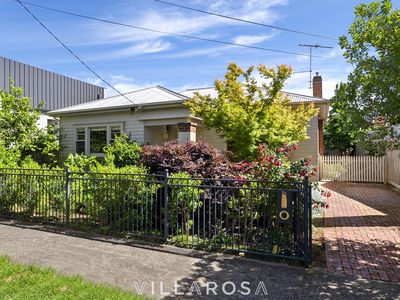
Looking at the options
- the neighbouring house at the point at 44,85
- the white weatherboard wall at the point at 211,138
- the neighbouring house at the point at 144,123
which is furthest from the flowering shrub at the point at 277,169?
the neighbouring house at the point at 44,85

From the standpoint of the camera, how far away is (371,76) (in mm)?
4332

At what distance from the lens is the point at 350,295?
3.52 meters

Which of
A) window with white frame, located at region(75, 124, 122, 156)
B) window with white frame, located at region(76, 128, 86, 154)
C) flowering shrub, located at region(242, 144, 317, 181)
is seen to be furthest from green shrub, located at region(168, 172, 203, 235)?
window with white frame, located at region(76, 128, 86, 154)

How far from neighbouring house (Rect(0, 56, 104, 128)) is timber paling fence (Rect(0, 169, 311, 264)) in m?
9.37

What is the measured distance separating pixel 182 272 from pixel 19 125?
11.0 metres

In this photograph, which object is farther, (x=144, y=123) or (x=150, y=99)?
(x=150, y=99)

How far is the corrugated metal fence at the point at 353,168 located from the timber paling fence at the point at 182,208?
1140 cm

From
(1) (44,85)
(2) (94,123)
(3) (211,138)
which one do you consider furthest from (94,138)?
(1) (44,85)

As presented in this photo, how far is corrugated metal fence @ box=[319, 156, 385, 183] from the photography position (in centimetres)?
1482

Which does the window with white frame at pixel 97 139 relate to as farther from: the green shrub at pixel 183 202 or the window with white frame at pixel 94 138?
the green shrub at pixel 183 202

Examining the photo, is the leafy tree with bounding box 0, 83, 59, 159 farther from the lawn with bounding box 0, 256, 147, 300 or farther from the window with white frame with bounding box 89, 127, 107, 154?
the lawn with bounding box 0, 256, 147, 300

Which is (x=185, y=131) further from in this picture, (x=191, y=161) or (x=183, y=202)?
(x=183, y=202)

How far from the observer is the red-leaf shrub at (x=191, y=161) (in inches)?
250

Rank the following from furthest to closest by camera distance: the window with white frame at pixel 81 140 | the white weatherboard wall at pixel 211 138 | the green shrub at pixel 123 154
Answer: the window with white frame at pixel 81 140, the white weatherboard wall at pixel 211 138, the green shrub at pixel 123 154
